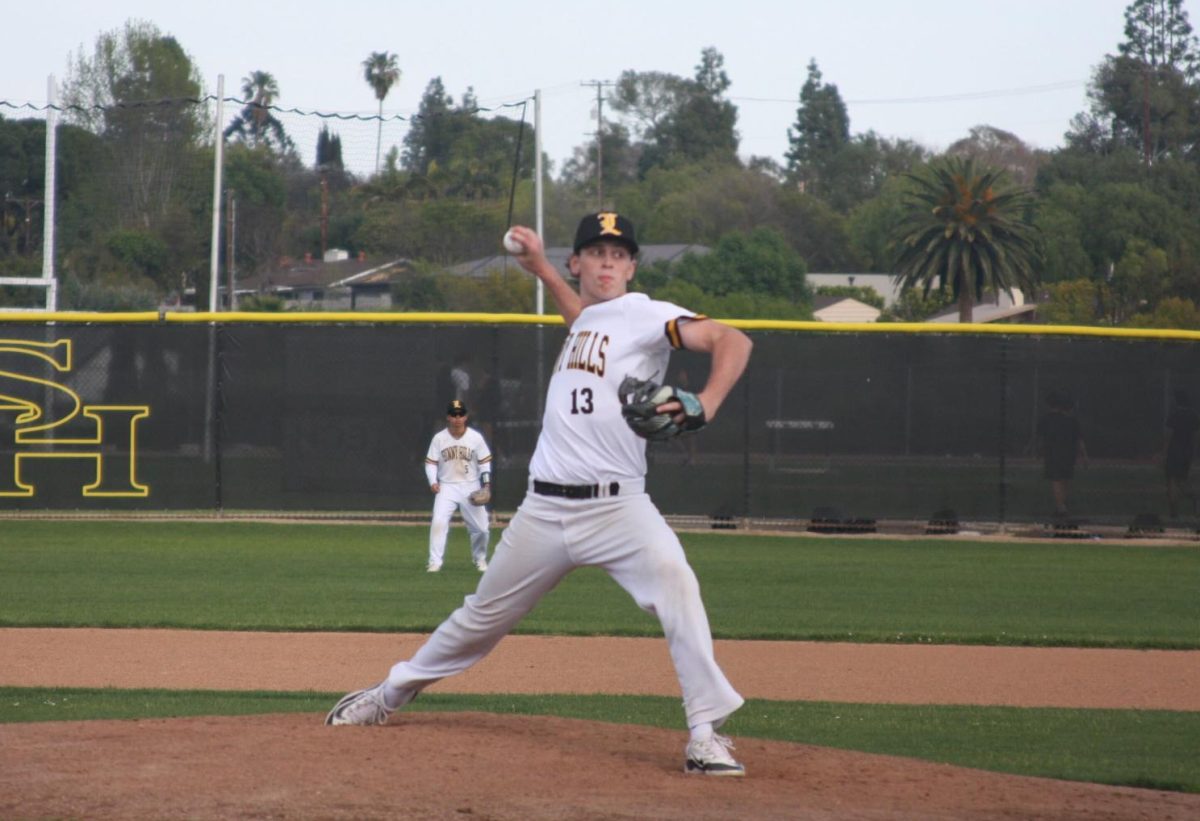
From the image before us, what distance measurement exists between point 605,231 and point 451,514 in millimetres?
8459

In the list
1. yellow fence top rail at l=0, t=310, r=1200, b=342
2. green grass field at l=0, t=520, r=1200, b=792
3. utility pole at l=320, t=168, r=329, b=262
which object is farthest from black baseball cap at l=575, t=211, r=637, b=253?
utility pole at l=320, t=168, r=329, b=262

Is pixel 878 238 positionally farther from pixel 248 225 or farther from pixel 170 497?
pixel 170 497

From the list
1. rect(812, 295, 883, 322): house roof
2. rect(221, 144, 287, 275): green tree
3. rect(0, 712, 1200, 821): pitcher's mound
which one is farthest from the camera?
rect(812, 295, 883, 322): house roof

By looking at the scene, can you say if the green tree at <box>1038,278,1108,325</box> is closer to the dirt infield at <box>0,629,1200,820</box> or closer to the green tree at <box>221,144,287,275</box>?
the green tree at <box>221,144,287,275</box>

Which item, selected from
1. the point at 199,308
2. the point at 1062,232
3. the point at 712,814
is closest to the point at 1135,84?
the point at 1062,232

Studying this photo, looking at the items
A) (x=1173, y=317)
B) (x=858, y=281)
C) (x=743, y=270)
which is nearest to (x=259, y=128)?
(x=1173, y=317)

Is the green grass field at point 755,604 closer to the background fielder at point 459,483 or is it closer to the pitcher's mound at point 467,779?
the background fielder at point 459,483

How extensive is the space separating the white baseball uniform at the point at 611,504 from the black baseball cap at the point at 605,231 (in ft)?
0.67

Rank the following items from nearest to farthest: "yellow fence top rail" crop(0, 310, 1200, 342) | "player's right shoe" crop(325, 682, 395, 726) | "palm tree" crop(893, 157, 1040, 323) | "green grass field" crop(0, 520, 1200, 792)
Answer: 1. "player's right shoe" crop(325, 682, 395, 726)
2. "green grass field" crop(0, 520, 1200, 792)
3. "yellow fence top rail" crop(0, 310, 1200, 342)
4. "palm tree" crop(893, 157, 1040, 323)

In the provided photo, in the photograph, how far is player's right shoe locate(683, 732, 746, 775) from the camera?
480cm

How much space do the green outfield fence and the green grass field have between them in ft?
1.73

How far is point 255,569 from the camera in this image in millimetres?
13328

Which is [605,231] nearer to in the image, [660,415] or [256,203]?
[660,415]

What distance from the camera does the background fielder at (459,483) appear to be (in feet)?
43.1
